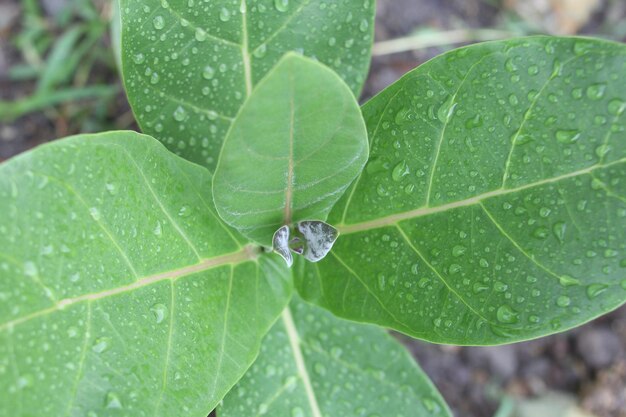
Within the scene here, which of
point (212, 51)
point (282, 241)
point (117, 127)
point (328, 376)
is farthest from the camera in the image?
point (117, 127)

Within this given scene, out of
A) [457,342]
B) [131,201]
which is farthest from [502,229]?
[131,201]

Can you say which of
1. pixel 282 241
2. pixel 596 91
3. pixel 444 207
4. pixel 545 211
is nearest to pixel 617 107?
pixel 596 91

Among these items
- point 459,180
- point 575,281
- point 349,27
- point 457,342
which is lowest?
point 457,342

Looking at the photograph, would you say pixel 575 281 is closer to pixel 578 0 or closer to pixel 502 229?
pixel 502 229

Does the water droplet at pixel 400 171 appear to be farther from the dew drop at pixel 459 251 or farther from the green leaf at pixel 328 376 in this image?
the green leaf at pixel 328 376

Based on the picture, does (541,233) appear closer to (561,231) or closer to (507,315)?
(561,231)

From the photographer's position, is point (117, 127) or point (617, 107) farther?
point (117, 127)

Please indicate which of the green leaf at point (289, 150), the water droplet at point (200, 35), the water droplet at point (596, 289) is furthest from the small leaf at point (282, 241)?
the water droplet at point (596, 289)
